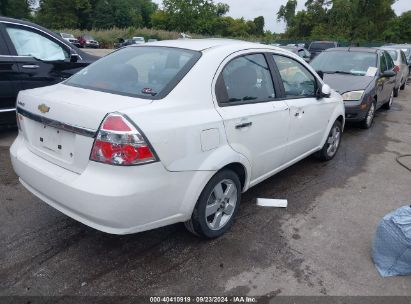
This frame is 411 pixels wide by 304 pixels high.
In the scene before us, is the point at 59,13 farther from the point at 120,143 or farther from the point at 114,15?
the point at 120,143

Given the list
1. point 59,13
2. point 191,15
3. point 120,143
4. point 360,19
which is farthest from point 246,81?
point 59,13

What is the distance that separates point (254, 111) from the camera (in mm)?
3297

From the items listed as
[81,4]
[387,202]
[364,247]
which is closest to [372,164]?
[387,202]

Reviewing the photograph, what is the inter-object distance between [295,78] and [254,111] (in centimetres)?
120

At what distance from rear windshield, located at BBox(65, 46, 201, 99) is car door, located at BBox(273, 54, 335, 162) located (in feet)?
4.03

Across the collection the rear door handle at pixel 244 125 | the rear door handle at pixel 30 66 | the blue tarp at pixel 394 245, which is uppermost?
the rear door handle at pixel 30 66

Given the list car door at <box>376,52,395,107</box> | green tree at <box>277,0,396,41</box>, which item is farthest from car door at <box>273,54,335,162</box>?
green tree at <box>277,0,396,41</box>

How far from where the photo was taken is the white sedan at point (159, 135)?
2.41 meters

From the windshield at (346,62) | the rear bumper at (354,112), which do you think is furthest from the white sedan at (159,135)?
the windshield at (346,62)

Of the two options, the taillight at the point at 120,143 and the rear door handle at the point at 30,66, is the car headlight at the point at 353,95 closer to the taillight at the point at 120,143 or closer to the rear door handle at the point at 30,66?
the rear door handle at the point at 30,66

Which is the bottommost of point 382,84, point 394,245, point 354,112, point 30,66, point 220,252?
point 220,252

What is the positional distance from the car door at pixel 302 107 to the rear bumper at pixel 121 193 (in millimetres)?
1588

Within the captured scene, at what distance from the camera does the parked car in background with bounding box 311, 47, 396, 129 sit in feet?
22.6

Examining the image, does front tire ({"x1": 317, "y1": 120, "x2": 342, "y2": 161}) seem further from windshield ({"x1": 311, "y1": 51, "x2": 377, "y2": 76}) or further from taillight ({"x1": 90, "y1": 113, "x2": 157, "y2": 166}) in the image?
taillight ({"x1": 90, "y1": 113, "x2": 157, "y2": 166})
